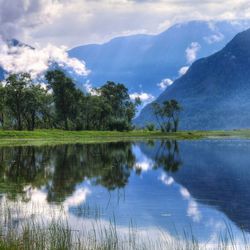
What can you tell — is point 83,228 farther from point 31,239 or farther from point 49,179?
Answer: point 49,179

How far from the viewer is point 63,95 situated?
168 m

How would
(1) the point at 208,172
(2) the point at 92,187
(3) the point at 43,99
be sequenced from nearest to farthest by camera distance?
(2) the point at 92,187
(1) the point at 208,172
(3) the point at 43,99

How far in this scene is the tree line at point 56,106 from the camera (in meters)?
148

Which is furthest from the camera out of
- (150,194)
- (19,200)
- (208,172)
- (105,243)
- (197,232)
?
(208,172)

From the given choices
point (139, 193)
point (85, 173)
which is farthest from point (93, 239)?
point (85, 173)

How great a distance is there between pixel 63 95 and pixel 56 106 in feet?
13.8

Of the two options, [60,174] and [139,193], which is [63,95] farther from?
[139,193]

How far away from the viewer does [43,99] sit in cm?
15800

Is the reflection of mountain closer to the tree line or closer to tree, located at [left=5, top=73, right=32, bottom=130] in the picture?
tree, located at [left=5, top=73, right=32, bottom=130]

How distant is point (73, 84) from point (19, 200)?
13966cm

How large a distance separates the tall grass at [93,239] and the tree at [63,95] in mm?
143075

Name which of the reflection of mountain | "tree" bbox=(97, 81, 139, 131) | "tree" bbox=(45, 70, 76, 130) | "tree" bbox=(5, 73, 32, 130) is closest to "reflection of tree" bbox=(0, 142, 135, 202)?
the reflection of mountain

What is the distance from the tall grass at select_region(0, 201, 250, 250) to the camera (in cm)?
1823

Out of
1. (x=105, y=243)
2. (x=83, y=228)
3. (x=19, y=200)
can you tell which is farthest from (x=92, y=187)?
(x=105, y=243)
